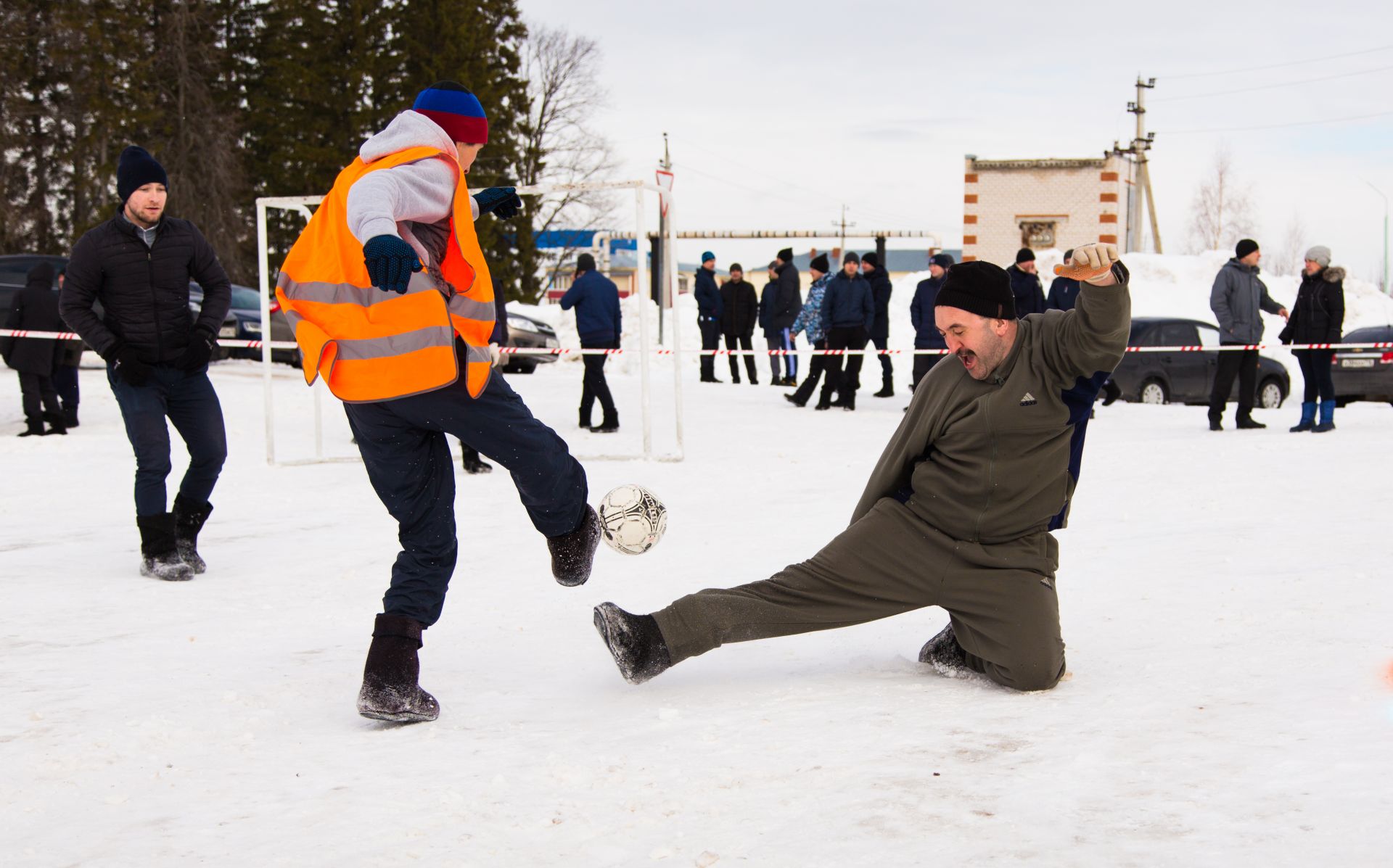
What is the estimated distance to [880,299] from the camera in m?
15.5

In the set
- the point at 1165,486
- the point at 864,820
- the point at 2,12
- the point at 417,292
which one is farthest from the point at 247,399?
the point at 2,12

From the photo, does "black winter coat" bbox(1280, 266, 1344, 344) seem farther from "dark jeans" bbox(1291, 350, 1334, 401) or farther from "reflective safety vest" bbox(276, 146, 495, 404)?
"reflective safety vest" bbox(276, 146, 495, 404)

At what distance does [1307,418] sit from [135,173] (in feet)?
35.6

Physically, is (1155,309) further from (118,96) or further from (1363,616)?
(1363,616)

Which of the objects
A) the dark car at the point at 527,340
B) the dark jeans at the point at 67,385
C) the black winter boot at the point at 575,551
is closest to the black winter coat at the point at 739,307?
the dark car at the point at 527,340

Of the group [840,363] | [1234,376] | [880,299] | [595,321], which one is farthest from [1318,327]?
[595,321]

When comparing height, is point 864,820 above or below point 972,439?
below

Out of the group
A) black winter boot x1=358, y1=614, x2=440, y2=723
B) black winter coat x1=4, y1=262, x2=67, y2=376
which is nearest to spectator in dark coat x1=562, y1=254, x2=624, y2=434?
black winter coat x1=4, y1=262, x2=67, y2=376

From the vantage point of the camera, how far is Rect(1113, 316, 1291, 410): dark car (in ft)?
54.1

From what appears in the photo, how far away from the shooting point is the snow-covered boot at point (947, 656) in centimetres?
393

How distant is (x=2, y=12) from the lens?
26609 mm

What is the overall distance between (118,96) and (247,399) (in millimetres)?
17919

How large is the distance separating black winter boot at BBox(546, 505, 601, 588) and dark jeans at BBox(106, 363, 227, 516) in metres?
2.60

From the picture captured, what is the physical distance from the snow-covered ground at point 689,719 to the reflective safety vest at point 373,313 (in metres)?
1.01
